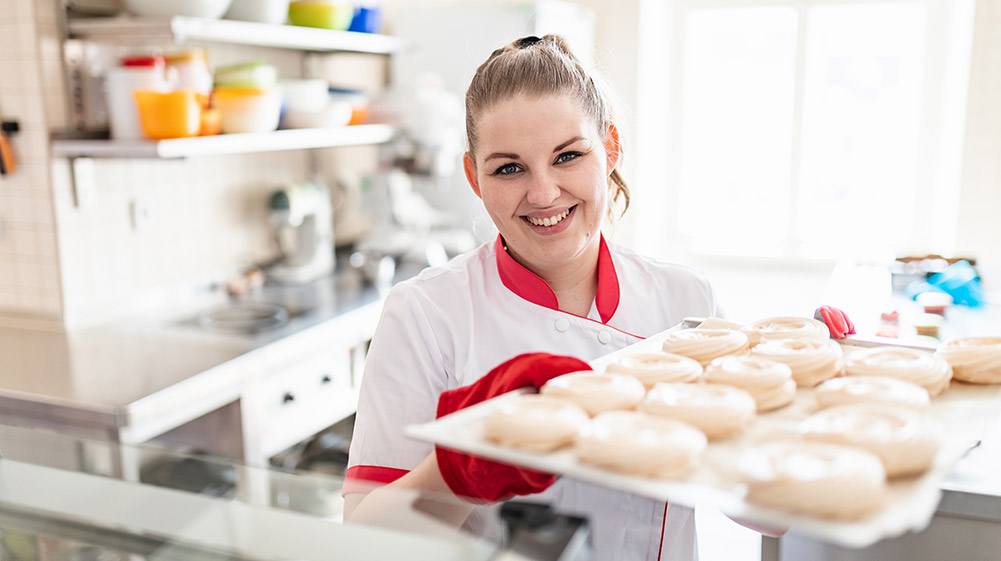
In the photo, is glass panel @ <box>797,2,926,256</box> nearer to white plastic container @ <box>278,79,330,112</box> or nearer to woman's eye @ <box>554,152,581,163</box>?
white plastic container @ <box>278,79,330,112</box>

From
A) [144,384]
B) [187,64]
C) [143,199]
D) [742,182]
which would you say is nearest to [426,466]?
[144,384]

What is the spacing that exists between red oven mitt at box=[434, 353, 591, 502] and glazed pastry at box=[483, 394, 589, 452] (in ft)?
0.26

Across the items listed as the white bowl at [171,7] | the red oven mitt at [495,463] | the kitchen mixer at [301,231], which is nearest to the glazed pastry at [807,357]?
the red oven mitt at [495,463]

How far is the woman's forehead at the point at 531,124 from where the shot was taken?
4.05ft

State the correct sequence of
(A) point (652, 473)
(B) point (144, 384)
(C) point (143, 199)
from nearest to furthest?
(A) point (652, 473), (B) point (144, 384), (C) point (143, 199)

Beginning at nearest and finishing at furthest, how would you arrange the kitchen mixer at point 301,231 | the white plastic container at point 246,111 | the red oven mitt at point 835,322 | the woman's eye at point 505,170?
the red oven mitt at point 835,322 < the woman's eye at point 505,170 < the white plastic container at point 246,111 < the kitchen mixer at point 301,231

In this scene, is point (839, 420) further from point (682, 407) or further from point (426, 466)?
point (426, 466)

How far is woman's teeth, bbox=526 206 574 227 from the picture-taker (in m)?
1.28

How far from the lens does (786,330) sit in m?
1.11

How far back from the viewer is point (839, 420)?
81 cm

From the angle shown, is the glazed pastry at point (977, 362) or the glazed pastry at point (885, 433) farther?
the glazed pastry at point (977, 362)

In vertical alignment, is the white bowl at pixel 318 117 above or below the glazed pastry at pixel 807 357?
above

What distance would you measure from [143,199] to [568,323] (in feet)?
6.10

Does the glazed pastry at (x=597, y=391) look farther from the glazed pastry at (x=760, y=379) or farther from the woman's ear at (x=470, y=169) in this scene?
the woman's ear at (x=470, y=169)
